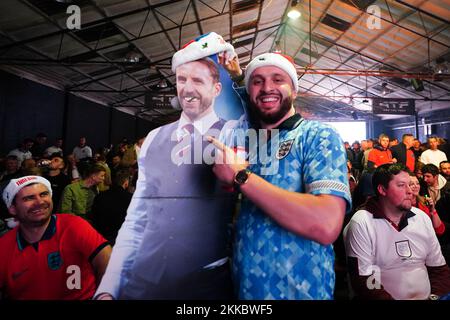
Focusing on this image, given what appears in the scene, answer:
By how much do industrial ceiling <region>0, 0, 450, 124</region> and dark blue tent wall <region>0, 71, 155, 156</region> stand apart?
0.35 meters

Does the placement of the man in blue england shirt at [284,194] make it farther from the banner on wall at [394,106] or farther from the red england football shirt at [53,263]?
the banner on wall at [394,106]

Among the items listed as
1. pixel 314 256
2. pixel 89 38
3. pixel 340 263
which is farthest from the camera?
pixel 89 38

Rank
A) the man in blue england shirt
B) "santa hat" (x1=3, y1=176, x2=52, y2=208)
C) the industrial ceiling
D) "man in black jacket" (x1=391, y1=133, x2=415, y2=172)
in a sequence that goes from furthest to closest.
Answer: the industrial ceiling
"man in black jacket" (x1=391, y1=133, x2=415, y2=172)
"santa hat" (x1=3, y1=176, x2=52, y2=208)
the man in blue england shirt

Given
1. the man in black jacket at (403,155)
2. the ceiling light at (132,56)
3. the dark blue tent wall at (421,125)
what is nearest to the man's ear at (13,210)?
the man in black jacket at (403,155)

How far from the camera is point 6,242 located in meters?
1.33

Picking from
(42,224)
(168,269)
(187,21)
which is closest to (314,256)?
(168,269)

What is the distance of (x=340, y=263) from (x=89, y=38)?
724 cm

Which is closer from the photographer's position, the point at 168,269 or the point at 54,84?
the point at 168,269

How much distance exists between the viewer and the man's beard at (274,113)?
3.03 ft

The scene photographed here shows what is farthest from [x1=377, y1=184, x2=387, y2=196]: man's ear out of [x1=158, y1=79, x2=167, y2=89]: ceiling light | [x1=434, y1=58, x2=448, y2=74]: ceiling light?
[x1=158, y1=79, x2=167, y2=89]: ceiling light

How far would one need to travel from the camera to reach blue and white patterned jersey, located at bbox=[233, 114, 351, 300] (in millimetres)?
869

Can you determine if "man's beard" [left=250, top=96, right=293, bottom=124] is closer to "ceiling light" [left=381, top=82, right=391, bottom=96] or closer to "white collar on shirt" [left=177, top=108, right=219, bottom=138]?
"white collar on shirt" [left=177, top=108, right=219, bottom=138]

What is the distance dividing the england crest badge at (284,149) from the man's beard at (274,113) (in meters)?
0.08

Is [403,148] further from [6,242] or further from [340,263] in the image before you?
[6,242]
